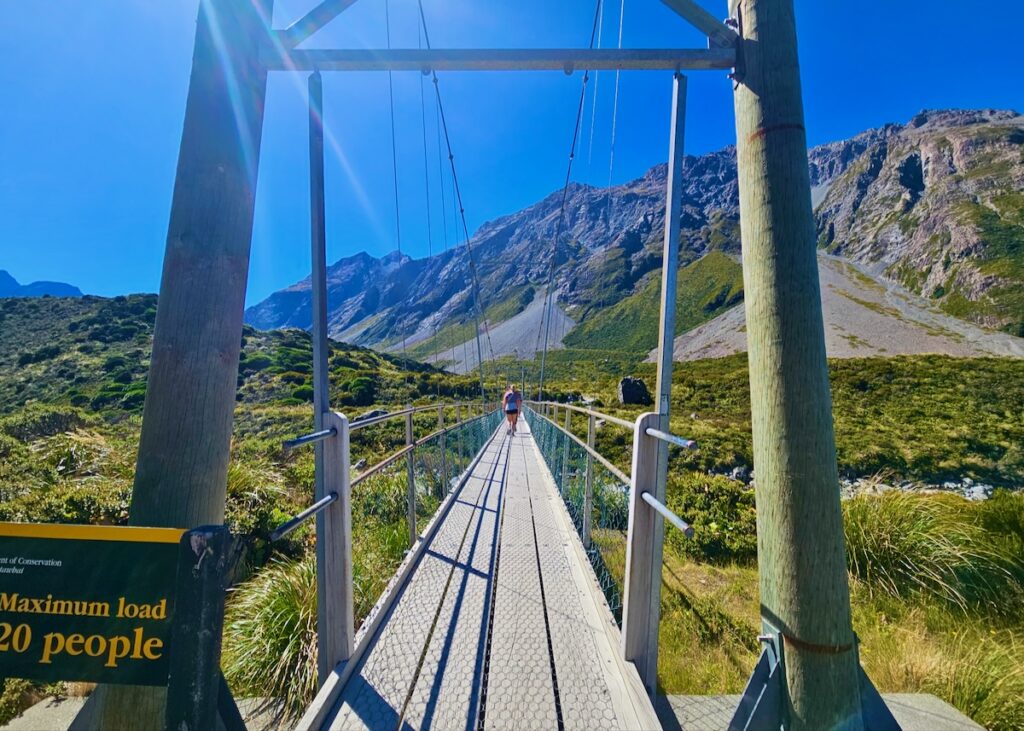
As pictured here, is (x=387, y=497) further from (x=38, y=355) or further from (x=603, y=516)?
Answer: (x=38, y=355)

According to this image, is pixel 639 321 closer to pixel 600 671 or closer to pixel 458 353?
pixel 458 353

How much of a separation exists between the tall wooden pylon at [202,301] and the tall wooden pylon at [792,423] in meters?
1.63

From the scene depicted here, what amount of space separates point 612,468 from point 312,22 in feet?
8.25

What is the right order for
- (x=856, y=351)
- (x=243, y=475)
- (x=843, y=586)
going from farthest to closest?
(x=856, y=351) < (x=243, y=475) < (x=843, y=586)

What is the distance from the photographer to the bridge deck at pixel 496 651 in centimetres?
173

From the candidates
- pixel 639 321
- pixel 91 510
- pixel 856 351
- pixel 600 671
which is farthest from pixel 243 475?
pixel 639 321

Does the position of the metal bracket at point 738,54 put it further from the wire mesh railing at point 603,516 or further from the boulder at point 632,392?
the boulder at point 632,392

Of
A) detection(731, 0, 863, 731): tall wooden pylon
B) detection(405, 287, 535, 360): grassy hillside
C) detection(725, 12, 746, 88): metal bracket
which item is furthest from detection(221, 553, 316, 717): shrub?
detection(405, 287, 535, 360): grassy hillside

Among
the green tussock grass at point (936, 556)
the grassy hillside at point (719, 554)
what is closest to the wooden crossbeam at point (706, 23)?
the grassy hillside at point (719, 554)

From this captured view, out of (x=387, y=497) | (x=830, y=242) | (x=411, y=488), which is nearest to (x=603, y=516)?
(x=411, y=488)

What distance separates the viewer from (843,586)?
118cm

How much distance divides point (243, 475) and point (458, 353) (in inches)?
5412

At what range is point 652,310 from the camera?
321 ft

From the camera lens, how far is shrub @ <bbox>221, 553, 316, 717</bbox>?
7.61 feet
